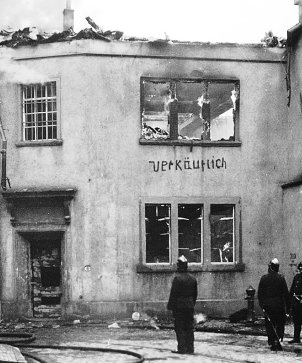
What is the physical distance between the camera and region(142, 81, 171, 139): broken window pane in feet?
70.6

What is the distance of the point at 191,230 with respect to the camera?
21641 millimetres

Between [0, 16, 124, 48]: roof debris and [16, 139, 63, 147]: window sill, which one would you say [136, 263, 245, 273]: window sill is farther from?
[0, 16, 124, 48]: roof debris

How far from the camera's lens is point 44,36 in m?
21.2

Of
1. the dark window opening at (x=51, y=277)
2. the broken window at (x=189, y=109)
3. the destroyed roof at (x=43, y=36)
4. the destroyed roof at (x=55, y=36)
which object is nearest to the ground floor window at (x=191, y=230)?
the broken window at (x=189, y=109)

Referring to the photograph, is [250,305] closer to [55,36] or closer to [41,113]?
[41,113]

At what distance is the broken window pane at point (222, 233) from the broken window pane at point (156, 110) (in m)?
2.61

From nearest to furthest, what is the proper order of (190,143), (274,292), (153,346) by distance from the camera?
(274,292) → (153,346) → (190,143)

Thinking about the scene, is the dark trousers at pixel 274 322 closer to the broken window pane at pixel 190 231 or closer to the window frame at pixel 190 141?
the broken window pane at pixel 190 231

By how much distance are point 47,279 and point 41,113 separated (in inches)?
180

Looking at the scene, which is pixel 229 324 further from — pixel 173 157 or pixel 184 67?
pixel 184 67

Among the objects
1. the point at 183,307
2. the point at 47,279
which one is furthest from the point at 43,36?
the point at 183,307

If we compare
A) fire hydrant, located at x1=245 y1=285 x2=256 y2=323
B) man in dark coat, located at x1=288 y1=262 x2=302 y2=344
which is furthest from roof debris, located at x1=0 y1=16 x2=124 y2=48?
man in dark coat, located at x1=288 y1=262 x2=302 y2=344

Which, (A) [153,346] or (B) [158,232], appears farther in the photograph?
(B) [158,232]

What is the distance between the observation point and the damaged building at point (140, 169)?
20969 millimetres
